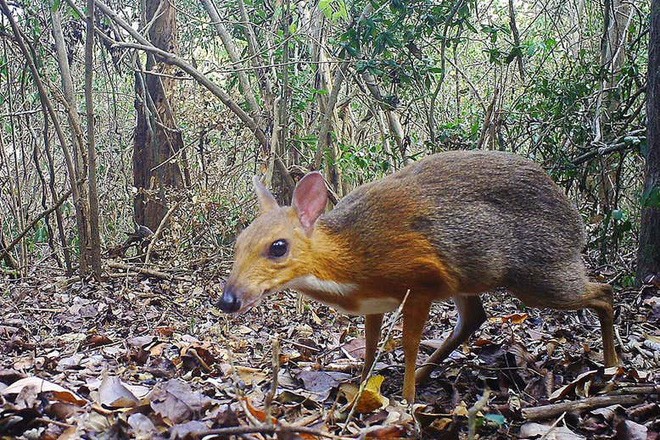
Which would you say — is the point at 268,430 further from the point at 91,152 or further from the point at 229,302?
the point at 91,152

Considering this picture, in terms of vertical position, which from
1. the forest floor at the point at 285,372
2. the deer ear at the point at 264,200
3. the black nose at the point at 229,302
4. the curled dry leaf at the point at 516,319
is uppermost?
the deer ear at the point at 264,200

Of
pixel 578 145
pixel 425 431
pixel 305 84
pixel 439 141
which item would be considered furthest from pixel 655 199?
pixel 305 84

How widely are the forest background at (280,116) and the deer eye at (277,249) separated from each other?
7.69 feet

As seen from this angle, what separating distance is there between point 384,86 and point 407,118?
20.8 inches

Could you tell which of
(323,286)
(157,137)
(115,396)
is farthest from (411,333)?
(157,137)

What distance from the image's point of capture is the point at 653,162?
471cm

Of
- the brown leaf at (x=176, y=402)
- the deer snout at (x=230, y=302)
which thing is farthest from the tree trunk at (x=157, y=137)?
the brown leaf at (x=176, y=402)

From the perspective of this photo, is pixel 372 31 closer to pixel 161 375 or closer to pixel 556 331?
pixel 556 331

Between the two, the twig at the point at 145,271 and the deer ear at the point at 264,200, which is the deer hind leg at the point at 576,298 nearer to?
the deer ear at the point at 264,200

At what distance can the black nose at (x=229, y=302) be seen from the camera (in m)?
2.94

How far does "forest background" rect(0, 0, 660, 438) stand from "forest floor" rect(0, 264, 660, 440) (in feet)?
2.12

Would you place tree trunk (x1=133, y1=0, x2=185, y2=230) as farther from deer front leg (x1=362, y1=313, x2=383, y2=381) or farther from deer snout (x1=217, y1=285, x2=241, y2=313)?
deer snout (x1=217, y1=285, x2=241, y2=313)

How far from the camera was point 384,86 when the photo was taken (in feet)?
24.6

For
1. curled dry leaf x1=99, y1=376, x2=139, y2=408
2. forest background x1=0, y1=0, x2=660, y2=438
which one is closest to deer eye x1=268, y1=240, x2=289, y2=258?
curled dry leaf x1=99, y1=376, x2=139, y2=408
